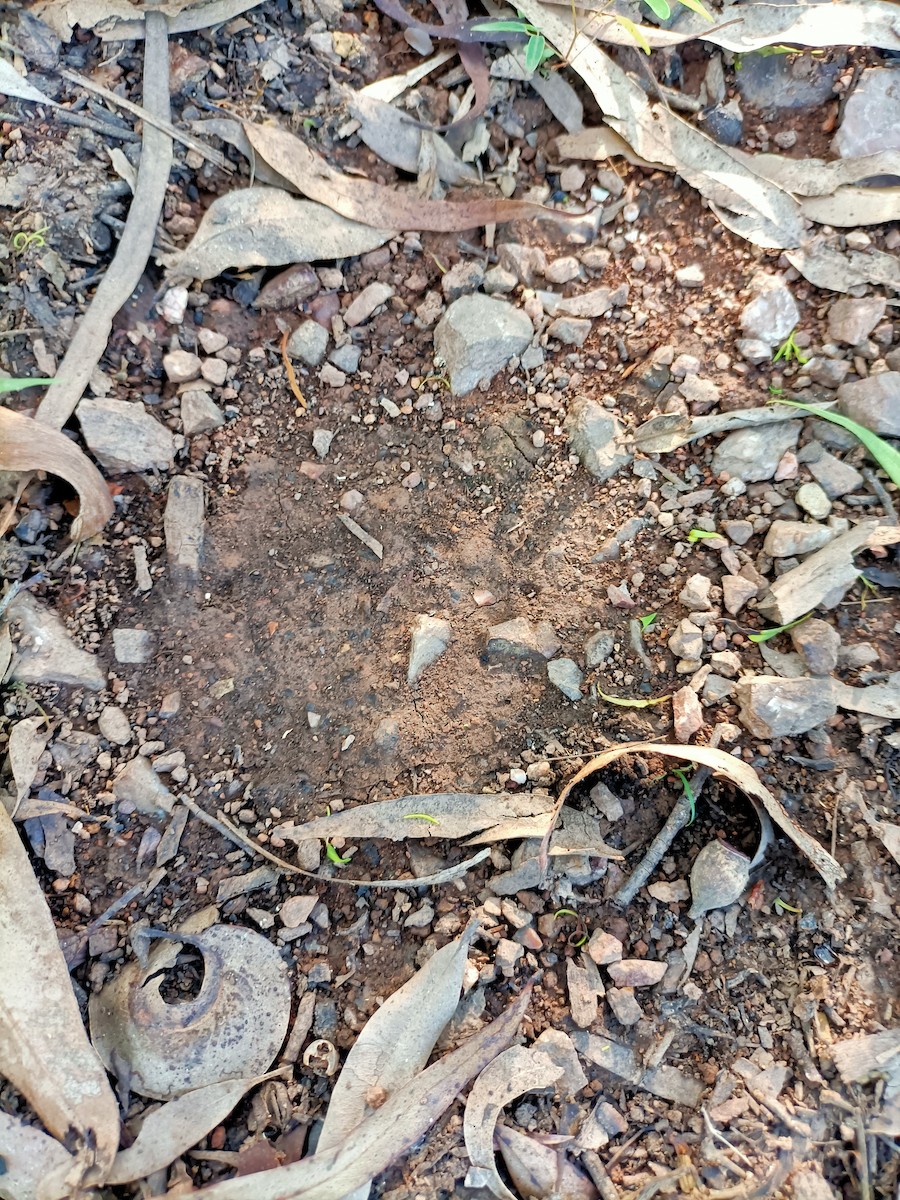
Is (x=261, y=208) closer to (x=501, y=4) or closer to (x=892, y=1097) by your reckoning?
(x=501, y=4)

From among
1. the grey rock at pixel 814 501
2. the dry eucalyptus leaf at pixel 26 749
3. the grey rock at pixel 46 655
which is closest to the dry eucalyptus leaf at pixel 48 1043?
the dry eucalyptus leaf at pixel 26 749

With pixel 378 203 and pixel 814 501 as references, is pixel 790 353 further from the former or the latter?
pixel 378 203

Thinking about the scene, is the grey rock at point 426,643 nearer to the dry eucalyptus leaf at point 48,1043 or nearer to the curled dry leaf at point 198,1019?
the curled dry leaf at point 198,1019

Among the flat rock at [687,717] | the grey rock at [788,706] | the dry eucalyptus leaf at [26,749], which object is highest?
the grey rock at [788,706]

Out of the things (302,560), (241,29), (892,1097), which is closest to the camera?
(892,1097)

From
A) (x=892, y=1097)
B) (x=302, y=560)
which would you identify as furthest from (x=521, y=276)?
(x=892, y=1097)

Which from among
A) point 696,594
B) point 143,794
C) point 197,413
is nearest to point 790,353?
point 696,594
